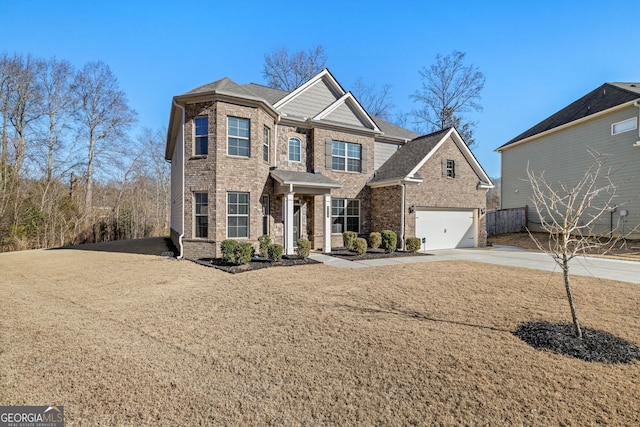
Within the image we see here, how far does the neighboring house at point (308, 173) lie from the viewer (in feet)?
36.1

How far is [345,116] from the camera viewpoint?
14781 millimetres

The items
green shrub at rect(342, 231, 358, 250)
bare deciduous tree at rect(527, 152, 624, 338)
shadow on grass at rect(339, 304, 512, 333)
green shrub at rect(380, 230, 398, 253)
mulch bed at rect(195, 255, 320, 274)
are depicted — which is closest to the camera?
bare deciduous tree at rect(527, 152, 624, 338)

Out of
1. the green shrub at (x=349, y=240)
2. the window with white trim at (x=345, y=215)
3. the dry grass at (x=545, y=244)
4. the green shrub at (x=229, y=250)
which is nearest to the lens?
the green shrub at (x=229, y=250)

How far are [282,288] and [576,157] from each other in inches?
785

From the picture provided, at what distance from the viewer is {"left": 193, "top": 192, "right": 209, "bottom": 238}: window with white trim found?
36.2 ft

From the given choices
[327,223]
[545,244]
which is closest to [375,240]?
[327,223]

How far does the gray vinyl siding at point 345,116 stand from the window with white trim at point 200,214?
7127 millimetres

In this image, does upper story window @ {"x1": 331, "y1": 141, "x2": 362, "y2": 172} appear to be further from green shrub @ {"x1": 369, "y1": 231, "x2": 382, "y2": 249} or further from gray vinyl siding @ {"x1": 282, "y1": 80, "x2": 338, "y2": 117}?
green shrub @ {"x1": 369, "y1": 231, "x2": 382, "y2": 249}

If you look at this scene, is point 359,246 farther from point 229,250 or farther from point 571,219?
point 571,219

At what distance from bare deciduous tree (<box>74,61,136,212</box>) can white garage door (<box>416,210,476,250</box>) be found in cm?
2555

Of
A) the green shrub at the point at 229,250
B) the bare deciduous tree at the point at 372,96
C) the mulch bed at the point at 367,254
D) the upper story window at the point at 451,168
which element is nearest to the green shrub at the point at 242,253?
the green shrub at the point at 229,250

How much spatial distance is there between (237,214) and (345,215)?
5571mm

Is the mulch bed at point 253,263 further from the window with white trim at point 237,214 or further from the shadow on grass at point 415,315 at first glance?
the shadow on grass at point 415,315

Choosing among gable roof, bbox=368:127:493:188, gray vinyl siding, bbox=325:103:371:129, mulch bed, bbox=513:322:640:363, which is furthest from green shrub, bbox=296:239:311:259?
mulch bed, bbox=513:322:640:363
